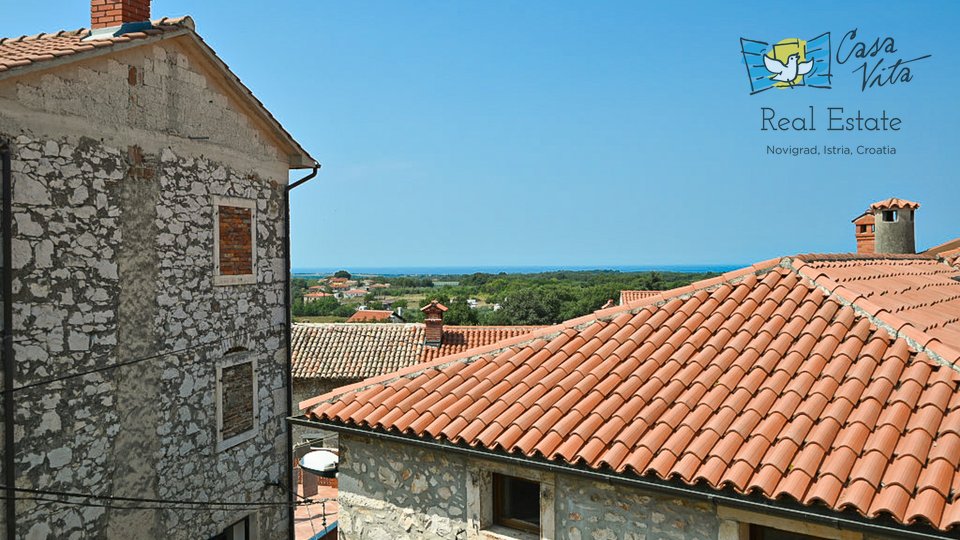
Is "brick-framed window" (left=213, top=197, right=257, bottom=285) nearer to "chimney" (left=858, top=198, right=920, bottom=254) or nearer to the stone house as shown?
the stone house

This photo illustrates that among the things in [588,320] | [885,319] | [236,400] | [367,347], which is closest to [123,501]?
[236,400]

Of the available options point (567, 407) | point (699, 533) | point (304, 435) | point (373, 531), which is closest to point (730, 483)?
point (699, 533)

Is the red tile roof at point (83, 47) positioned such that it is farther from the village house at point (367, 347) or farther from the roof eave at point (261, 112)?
the village house at point (367, 347)

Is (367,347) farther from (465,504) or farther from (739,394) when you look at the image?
(739,394)

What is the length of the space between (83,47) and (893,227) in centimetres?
1782

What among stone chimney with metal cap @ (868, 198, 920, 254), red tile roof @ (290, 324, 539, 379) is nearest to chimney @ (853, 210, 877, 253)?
stone chimney with metal cap @ (868, 198, 920, 254)

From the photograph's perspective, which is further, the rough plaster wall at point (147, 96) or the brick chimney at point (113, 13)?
the brick chimney at point (113, 13)

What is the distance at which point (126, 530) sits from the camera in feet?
27.7

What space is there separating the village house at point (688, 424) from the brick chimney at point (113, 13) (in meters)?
6.17

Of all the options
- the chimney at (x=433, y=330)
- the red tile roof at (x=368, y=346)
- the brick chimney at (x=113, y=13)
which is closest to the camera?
the brick chimney at (x=113, y=13)

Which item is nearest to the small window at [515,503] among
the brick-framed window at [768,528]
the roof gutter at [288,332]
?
the brick-framed window at [768,528]

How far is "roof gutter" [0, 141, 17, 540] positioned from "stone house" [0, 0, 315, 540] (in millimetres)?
25

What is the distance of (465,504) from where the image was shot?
6418 millimetres

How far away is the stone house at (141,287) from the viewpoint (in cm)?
716
